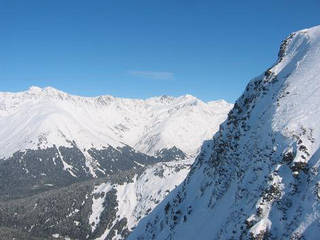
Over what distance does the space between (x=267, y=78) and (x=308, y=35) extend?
57.9 ft

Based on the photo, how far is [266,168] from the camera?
249ft

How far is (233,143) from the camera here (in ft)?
331

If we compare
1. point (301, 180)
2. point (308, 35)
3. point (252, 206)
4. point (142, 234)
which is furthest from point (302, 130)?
point (142, 234)

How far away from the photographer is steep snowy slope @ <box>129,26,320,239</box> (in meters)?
65.2

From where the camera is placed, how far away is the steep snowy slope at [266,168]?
214 feet

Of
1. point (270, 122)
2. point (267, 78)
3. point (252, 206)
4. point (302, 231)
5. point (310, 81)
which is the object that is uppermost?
point (267, 78)

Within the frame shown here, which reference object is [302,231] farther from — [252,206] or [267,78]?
[267,78]

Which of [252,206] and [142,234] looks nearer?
[252,206]

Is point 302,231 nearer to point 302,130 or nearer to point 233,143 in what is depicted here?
point 302,130

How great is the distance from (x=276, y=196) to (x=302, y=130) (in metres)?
14.3

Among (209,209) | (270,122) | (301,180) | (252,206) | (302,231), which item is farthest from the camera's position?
(209,209)

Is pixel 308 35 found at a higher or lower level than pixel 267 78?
higher

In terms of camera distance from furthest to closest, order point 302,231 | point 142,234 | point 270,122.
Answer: point 142,234 < point 270,122 < point 302,231

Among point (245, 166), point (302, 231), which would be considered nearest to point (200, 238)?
point (245, 166)
